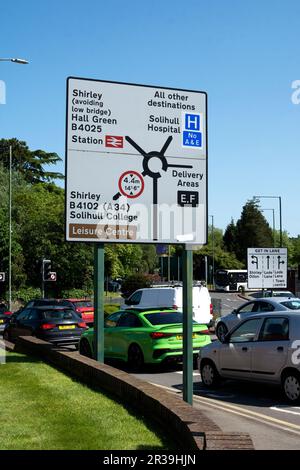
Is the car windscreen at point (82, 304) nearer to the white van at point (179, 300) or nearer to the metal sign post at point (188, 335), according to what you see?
the white van at point (179, 300)

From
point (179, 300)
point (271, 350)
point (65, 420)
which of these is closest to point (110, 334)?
point (271, 350)

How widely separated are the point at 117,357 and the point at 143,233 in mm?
7751

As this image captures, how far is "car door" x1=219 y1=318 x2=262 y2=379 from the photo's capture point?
12.6 m

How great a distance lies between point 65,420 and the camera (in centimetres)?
804

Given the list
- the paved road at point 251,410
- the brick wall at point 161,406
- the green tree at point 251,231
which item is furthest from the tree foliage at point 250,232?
the brick wall at point 161,406

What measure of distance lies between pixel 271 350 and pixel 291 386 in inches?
30.4

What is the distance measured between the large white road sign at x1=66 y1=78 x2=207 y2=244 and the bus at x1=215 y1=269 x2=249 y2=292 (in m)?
75.4

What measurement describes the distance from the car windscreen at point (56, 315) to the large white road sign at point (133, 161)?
1116 centimetres

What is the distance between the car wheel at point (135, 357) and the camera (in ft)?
53.2

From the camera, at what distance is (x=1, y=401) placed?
368 inches

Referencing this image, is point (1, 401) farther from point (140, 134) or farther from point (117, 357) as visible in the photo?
point (117, 357)

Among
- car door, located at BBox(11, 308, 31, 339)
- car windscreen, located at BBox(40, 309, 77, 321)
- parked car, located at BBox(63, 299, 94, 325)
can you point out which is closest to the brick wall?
car windscreen, located at BBox(40, 309, 77, 321)

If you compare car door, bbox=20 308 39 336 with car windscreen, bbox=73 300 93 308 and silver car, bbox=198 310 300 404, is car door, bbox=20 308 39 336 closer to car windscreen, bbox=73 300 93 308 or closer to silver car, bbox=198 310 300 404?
silver car, bbox=198 310 300 404

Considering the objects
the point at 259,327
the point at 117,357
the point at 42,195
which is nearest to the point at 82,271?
the point at 42,195
